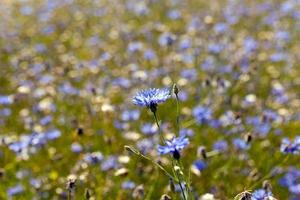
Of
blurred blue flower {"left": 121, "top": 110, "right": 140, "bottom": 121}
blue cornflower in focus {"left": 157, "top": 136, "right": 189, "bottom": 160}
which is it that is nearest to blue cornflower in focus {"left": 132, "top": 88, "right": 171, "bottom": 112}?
blue cornflower in focus {"left": 157, "top": 136, "right": 189, "bottom": 160}

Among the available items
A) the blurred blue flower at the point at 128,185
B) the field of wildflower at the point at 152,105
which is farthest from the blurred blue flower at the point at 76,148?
the blurred blue flower at the point at 128,185

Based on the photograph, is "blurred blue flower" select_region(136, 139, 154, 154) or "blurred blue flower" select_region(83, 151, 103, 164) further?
"blurred blue flower" select_region(136, 139, 154, 154)

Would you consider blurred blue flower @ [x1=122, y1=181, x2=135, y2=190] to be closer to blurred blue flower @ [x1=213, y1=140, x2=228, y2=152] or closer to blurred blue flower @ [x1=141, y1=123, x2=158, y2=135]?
blurred blue flower @ [x1=141, y1=123, x2=158, y2=135]

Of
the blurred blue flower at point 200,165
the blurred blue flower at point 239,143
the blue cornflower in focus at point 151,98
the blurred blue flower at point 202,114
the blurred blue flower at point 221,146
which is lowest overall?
the blue cornflower in focus at point 151,98

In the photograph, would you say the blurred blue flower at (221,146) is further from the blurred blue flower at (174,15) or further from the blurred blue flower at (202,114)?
the blurred blue flower at (174,15)

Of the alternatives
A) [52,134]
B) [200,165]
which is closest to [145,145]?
[200,165]

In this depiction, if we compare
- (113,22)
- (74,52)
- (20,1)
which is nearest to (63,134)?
(74,52)

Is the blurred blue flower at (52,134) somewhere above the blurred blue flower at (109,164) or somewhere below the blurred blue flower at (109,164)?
above

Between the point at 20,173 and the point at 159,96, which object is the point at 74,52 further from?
the point at 159,96

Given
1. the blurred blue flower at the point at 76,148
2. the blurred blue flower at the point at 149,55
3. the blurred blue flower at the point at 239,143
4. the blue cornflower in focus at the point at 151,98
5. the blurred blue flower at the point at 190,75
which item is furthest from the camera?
the blurred blue flower at the point at 149,55
